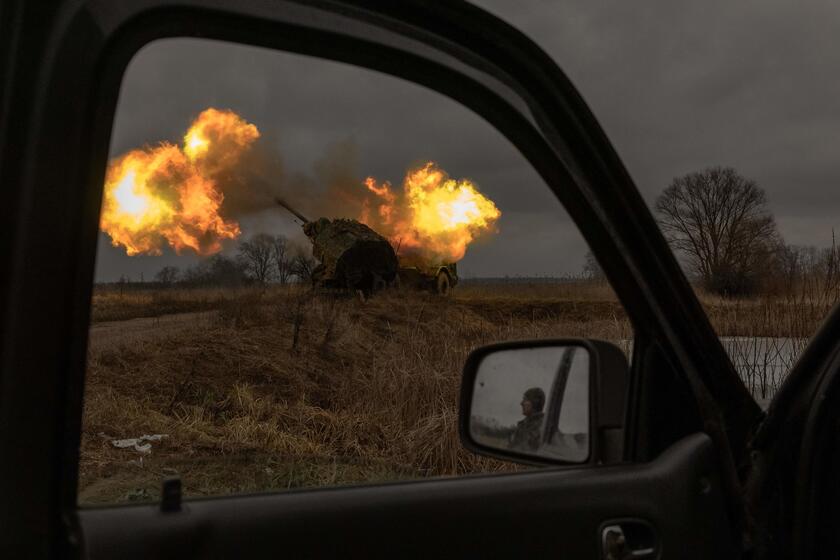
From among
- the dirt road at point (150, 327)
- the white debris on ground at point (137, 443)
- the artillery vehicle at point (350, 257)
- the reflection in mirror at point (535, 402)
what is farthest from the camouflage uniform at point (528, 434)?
the artillery vehicle at point (350, 257)

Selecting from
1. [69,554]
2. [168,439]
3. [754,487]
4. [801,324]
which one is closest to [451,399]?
[168,439]

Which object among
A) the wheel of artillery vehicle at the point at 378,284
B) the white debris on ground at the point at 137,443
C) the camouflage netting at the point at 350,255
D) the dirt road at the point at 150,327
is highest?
the camouflage netting at the point at 350,255

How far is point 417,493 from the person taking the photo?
1.22 metres

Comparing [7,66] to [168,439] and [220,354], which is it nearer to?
[168,439]

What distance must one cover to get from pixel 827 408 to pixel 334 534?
87cm

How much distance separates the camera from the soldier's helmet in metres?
1.51

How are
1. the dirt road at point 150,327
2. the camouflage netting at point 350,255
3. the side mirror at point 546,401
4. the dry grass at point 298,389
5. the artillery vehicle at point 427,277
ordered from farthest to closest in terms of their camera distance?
1. the camouflage netting at point 350,255
2. the artillery vehicle at point 427,277
3. the dirt road at point 150,327
4. the dry grass at point 298,389
5. the side mirror at point 546,401

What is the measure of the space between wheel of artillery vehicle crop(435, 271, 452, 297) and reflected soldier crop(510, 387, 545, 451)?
12.8 meters

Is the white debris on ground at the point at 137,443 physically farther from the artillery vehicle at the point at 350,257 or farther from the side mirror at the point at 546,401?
the artillery vehicle at the point at 350,257

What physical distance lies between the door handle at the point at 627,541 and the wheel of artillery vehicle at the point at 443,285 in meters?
12.9

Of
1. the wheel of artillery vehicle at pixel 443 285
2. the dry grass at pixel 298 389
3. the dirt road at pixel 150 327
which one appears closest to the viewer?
the dry grass at pixel 298 389

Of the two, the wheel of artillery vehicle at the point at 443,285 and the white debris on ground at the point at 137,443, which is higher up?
the wheel of artillery vehicle at the point at 443,285

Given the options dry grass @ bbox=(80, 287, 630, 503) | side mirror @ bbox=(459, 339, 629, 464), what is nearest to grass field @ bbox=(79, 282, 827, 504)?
dry grass @ bbox=(80, 287, 630, 503)

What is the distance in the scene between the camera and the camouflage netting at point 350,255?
16422mm
